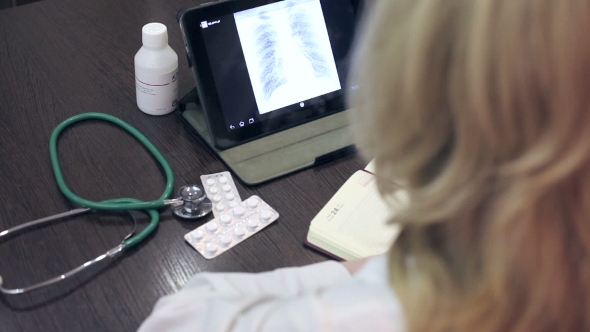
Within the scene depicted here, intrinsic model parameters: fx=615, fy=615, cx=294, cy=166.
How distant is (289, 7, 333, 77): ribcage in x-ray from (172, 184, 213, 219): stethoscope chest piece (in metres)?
0.30

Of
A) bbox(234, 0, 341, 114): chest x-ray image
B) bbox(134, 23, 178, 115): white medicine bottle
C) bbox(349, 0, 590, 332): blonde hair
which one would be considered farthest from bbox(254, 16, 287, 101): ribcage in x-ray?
bbox(349, 0, 590, 332): blonde hair

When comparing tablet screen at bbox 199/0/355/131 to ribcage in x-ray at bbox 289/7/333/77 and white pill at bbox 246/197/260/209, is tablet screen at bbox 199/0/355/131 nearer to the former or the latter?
ribcage in x-ray at bbox 289/7/333/77

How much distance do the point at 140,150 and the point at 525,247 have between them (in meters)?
0.64

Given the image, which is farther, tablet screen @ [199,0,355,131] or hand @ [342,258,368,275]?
tablet screen @ [199,0,355,131]

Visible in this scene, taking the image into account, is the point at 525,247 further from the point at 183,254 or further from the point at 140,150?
the point at 140,150

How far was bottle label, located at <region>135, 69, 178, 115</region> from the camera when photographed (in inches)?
38.3

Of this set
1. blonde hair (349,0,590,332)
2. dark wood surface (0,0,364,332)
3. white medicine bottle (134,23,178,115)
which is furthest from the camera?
white medicine bottle (134,23,178,115)

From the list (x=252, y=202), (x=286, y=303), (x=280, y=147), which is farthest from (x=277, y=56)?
(x=286, y=303)

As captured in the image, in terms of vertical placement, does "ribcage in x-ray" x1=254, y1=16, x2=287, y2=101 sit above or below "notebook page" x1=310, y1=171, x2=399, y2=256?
above

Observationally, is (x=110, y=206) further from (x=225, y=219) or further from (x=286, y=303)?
(x=286, y=303)

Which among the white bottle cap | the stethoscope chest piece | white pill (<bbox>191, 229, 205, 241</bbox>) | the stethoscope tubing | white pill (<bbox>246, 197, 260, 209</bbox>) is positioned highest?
the white bottle cap

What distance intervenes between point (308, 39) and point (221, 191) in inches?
11.5

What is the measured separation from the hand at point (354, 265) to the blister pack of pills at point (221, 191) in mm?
193

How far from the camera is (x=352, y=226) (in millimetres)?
846
